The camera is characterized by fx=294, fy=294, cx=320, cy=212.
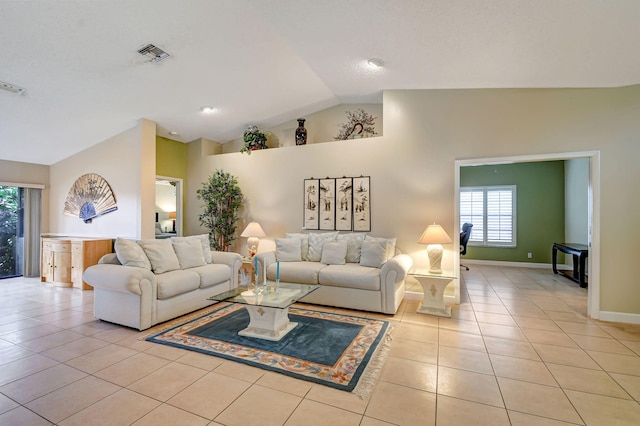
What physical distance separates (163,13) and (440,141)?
3.73m

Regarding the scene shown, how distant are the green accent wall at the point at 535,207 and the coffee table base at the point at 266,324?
619cm

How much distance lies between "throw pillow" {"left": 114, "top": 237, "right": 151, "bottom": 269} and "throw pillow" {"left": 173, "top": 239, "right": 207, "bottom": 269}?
468 mm

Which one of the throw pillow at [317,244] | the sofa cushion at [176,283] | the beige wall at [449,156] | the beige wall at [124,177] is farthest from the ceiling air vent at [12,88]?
the throw pillow at [317,244]

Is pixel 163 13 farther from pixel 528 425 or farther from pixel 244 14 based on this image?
pixel 528 425

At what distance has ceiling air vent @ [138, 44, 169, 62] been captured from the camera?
333cm

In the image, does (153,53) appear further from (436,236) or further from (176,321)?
(436,236)

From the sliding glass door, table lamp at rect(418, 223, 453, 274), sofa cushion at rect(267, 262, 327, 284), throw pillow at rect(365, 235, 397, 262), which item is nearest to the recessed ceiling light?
table lamp at rect(418, 223, 453, 274)

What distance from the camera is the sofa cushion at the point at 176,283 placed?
10.8 feet

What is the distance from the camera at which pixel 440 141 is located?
4.32m

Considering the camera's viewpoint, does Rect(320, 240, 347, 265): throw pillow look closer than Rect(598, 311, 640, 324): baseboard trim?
No

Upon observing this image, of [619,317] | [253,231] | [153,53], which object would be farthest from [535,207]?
[153,53]

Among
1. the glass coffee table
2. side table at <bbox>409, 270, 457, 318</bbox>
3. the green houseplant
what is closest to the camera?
the glass coffee table

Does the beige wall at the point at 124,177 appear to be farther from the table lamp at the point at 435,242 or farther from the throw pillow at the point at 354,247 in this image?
the table lamp at the point at 435,242

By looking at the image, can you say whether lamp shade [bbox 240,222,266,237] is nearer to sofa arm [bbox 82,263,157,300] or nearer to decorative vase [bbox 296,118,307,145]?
decorative vase [bbox 296,118,307,145]
